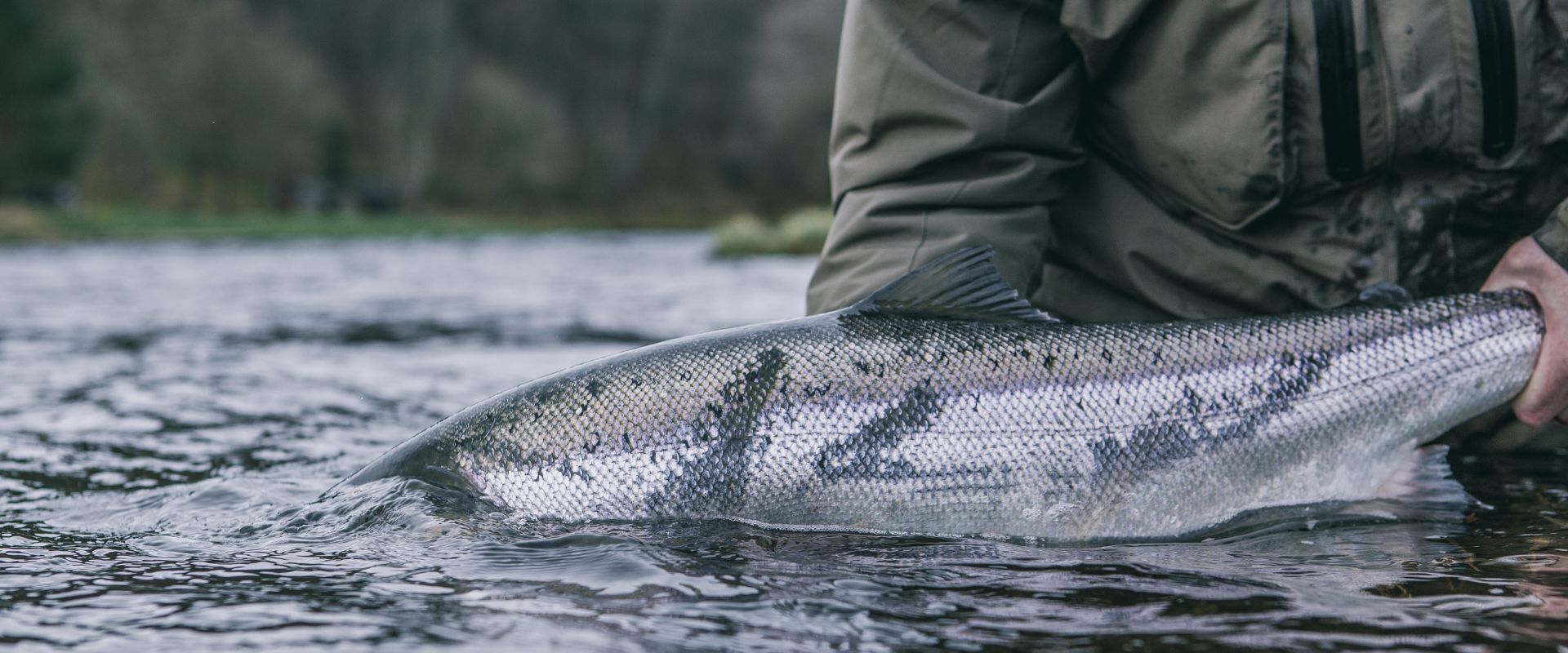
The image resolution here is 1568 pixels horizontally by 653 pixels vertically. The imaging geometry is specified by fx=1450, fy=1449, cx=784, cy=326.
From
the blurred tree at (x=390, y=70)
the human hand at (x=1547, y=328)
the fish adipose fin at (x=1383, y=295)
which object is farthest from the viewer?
the blurred tree at (x=390, y=70)

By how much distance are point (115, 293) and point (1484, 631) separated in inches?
520

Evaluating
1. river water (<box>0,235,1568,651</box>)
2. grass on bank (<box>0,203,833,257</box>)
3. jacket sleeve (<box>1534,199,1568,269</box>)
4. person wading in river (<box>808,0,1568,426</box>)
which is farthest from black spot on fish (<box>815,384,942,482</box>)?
grass on bank (<box>0,203,833,257</box>)

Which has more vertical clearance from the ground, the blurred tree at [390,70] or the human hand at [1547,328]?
the blurred tree at [390,70]

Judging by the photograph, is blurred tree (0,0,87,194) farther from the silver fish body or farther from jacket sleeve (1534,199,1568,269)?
jacket sleeve (1534,199,1568,269)

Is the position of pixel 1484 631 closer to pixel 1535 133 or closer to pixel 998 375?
pixel 998 375

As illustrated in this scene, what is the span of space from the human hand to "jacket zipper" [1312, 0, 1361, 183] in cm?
42

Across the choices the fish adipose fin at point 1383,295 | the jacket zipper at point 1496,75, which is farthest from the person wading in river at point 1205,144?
the fish adipose fin at point 1383,295

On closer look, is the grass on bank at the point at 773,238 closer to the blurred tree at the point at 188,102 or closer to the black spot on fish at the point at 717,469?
the black spot on fish at the point at 717,469

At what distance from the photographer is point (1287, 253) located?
10.9 ft

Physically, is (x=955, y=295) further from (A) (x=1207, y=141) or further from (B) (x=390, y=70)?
(B) (x=390, y=70)

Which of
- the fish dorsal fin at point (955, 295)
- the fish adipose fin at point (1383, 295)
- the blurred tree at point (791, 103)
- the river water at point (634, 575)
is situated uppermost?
the blurred tree at point (791, 103)

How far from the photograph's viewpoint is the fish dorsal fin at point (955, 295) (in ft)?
9.61

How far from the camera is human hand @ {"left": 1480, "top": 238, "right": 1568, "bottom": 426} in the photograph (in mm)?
2750

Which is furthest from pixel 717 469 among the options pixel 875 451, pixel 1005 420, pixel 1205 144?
pixel 1205 144
